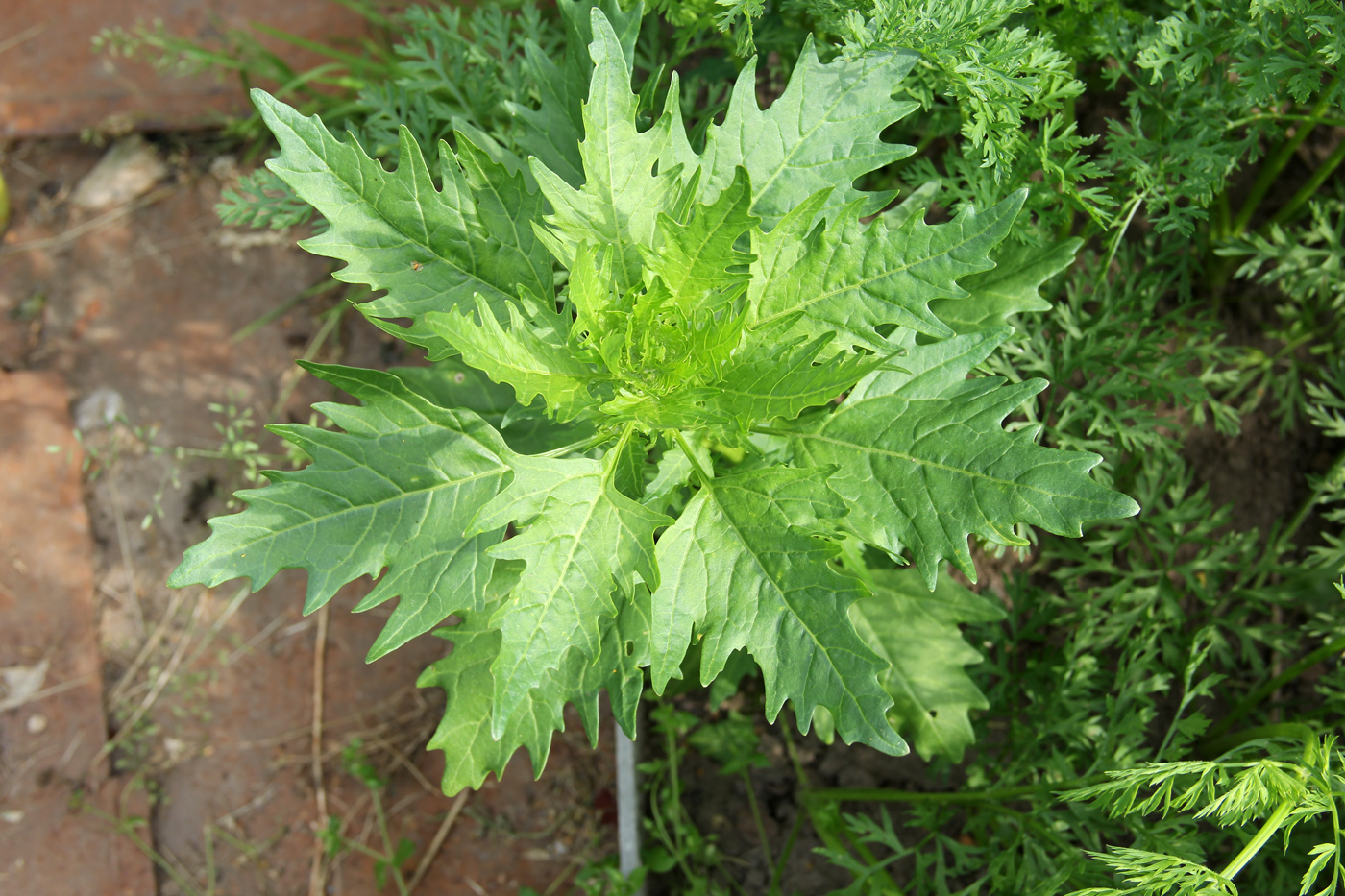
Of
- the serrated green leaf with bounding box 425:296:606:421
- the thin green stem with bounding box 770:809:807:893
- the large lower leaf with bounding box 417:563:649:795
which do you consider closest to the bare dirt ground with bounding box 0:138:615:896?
the thin green stem with bounding box 770:809:807:893

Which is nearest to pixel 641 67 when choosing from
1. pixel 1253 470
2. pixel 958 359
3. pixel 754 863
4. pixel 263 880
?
pixel 958 359

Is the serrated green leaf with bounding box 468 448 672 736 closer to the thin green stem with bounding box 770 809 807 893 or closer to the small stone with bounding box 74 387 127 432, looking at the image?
the thin green stem with bounding box 770 809 807 893

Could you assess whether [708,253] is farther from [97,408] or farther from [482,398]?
[97,408]

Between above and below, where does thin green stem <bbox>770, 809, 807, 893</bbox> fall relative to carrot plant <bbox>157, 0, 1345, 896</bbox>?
below

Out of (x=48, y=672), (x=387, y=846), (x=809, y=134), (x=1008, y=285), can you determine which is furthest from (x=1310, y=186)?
(x=48, y=672)

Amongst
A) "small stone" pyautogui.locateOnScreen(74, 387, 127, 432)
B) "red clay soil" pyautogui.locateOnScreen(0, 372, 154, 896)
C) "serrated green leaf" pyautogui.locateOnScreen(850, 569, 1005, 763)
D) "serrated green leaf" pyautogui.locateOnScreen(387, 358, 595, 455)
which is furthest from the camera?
"small stone" pyautogui.locateOnScreen(74, 387, 127, 432)
